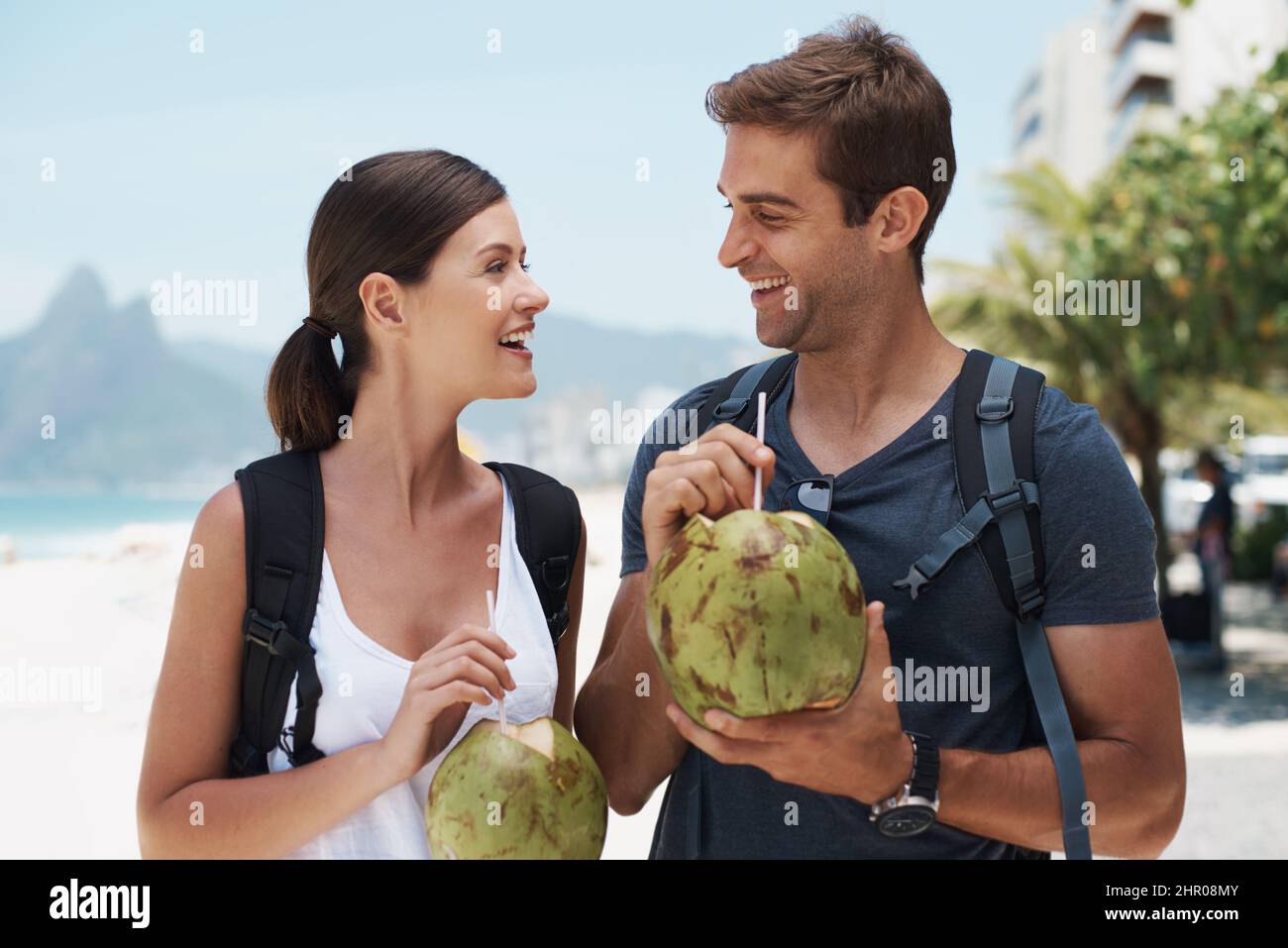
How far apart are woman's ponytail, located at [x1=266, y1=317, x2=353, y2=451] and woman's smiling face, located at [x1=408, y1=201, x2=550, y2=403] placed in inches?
10.4

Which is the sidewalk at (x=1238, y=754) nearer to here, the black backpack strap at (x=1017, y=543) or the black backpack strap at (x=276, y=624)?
the black backpack strap at (x=1017, y=543)

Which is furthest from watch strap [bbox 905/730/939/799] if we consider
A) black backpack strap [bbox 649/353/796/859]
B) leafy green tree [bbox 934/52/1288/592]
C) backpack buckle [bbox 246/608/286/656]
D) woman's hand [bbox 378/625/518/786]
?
leafy green tree [bbox 934/52/1288/592]

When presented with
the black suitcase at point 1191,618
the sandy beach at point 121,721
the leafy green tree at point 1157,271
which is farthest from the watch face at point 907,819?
the black suitcase at point 1191,618

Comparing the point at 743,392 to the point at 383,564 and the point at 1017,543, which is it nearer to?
the point at 1017,543

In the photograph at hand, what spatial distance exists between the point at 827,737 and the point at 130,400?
103074 millimetres

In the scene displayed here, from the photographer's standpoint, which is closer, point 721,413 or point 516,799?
point 516,799

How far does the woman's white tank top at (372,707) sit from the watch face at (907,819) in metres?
0.69

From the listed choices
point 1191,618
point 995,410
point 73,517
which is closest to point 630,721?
point 995,410

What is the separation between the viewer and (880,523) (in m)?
2.33

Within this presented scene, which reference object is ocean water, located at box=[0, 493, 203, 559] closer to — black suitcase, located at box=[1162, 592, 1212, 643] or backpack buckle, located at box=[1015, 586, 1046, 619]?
black suitcase, located at box=[1162, 592, 1212, 643]

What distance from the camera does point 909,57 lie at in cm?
256

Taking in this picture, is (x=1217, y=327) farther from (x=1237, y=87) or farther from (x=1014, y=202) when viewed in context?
(x=1014, y=202)

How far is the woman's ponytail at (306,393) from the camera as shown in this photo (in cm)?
262
